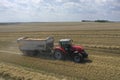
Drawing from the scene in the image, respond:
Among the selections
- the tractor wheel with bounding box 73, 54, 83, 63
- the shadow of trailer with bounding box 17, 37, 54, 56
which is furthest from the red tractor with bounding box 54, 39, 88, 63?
the shadow of trailer with bounding box 17, 37, 54, 56

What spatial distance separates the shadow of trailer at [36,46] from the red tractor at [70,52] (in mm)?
1549

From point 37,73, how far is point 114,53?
922 centimetres

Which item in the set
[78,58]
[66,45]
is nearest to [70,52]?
[66,45]

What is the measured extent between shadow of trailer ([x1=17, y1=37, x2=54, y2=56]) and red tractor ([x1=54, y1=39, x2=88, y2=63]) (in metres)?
1.55

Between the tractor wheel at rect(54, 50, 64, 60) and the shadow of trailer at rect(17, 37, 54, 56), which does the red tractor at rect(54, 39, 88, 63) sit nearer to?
the tractor wheel at rect(54, 50, 64, 60)

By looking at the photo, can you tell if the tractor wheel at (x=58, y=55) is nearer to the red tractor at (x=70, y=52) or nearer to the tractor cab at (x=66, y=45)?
the red tractor at (x=70, y=52)

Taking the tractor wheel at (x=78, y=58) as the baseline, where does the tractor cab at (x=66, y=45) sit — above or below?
above

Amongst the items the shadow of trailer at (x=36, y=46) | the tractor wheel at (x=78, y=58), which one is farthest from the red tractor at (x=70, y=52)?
the shadow of trailer at (x=36, y=46)

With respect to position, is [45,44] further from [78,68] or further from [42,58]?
[78,68]

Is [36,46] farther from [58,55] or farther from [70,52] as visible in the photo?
[70,52]

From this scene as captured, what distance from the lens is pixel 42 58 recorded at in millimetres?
20734

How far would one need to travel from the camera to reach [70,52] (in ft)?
63.7

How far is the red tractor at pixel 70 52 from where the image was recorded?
18.6 meters

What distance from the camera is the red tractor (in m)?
18.6
